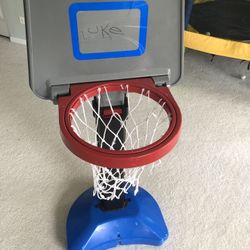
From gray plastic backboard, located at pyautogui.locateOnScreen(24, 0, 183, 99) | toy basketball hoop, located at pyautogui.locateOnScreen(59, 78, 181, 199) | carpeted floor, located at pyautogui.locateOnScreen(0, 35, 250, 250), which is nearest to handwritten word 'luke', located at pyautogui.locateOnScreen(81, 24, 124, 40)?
gray plastic backboard, located at pyautogui.locateOnScreen(24, 0, 183, 99)

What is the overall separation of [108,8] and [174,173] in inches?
29.1

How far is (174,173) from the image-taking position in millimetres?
1350

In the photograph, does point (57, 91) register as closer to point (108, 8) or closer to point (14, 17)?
point (108, 8)

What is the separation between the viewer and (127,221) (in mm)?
1080

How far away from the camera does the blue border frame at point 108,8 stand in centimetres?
80

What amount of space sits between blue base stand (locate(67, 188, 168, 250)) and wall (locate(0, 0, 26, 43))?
1.19 meters

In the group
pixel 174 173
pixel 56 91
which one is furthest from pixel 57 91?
pixel 174 173

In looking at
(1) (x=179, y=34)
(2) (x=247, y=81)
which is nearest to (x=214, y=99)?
(2) (x=247, y=81)

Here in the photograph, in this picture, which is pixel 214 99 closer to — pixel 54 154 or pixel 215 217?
pixel 215 217

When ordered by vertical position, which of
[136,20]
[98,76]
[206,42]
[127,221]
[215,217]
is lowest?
[215,217]

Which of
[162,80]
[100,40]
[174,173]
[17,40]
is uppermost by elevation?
[100,40]

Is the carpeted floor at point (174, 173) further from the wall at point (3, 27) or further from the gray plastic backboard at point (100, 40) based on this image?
the gray plastic backboard at point (100, 40)

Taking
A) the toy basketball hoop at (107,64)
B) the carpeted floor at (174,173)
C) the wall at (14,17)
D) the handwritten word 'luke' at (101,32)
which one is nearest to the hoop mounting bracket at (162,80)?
the toy basketball hoop at (107,64)

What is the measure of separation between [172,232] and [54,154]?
0.55 meters
